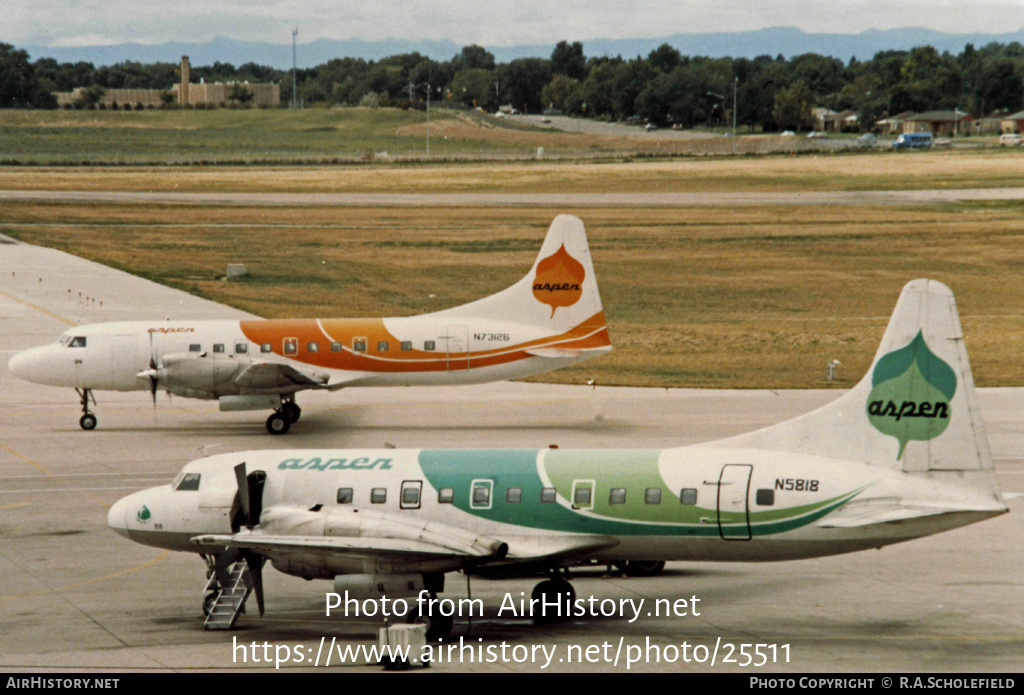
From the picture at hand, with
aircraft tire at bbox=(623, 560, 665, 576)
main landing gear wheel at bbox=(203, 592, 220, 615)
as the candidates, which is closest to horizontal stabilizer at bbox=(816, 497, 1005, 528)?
aircraft tire at bbox=(623, 560, 665, 576)

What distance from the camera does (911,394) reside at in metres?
23.7

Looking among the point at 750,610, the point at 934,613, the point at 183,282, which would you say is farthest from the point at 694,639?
the point at 183,282

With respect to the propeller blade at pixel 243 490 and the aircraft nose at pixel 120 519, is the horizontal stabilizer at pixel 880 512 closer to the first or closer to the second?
the propeller blade at pixel 243 490

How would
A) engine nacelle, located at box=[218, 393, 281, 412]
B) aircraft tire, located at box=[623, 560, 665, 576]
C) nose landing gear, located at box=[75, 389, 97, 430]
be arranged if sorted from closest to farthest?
aircraft tire, located at box=[623, 560, 665, 576], engine nacelle, located at box=[218, 393, 281, 412], nose landing gear, located at box=[75, 389, 97, 430]

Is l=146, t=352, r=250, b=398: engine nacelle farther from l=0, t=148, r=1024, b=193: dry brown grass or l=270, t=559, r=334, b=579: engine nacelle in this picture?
l=0, t=148, r=1024, b=193: dry brown grass

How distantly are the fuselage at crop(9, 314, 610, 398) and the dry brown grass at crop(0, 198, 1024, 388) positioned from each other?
9.66 metres

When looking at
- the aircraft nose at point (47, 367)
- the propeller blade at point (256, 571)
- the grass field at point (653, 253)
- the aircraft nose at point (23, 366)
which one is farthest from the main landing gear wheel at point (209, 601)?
the grass field at point (653, 253)

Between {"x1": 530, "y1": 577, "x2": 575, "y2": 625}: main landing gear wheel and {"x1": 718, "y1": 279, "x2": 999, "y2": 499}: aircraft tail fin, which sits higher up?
{"x1": 718, "y1": 279, "x2": 999, "y2": 499}: aircraft tail fin

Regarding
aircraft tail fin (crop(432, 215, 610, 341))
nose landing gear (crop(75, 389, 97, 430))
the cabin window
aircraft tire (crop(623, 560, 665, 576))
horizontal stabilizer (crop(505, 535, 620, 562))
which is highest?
aircraft tail fin (crop(432, 215, 610, 341))

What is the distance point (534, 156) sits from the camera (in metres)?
191

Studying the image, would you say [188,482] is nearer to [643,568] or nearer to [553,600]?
[553,600]

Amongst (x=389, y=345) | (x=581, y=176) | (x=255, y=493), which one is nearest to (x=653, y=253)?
(x=389, y=345)

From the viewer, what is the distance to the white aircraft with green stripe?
23219mm

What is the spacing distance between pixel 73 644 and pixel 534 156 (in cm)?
17237
